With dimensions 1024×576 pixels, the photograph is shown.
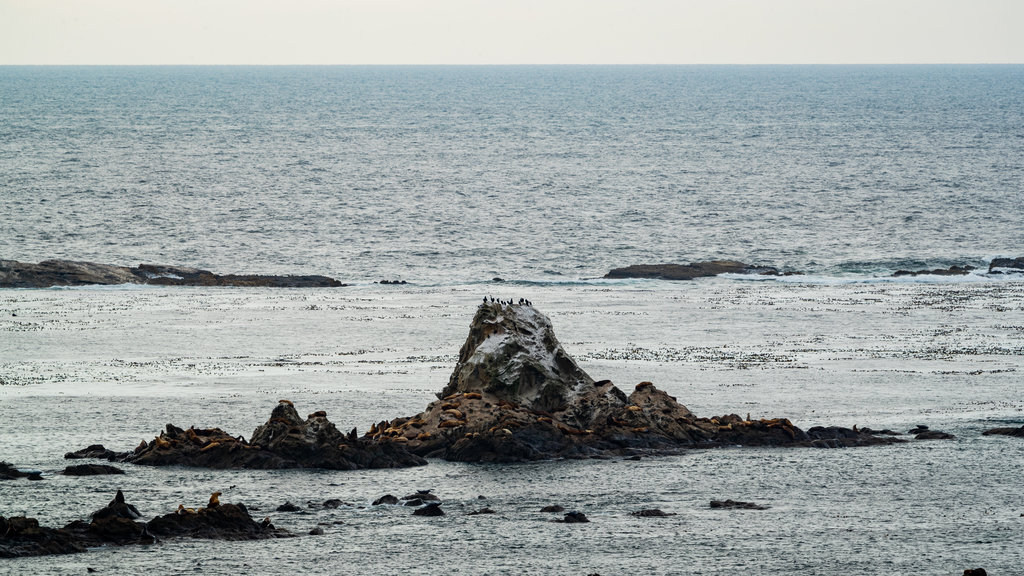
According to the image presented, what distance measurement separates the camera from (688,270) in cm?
6656

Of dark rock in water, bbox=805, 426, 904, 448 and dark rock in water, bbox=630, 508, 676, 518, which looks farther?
dark rock in water, bbox=805, 426, 904, 448

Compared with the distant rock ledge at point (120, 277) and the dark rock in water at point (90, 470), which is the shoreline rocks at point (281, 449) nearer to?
the dark rock in water at point (90, 470)

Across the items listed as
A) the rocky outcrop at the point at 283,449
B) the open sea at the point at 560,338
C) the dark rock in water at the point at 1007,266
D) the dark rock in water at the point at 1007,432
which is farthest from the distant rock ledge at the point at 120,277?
the dark rock in water at the point at 1007,432

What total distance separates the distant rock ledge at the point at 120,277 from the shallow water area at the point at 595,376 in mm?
2187

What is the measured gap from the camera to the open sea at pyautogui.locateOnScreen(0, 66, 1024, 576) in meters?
21.9

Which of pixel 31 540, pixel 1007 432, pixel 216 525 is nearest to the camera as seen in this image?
pixel 31 540

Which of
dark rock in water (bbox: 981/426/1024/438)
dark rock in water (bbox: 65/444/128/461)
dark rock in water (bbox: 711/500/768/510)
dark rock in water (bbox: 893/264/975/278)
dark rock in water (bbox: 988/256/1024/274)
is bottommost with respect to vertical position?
dark rock in water (bbox: 65/444/128/461)

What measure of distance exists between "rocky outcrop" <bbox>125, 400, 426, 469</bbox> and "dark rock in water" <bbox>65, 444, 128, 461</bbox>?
341mm

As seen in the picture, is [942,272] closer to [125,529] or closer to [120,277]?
[120,277]

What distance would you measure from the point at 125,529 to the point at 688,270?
48.7 meters

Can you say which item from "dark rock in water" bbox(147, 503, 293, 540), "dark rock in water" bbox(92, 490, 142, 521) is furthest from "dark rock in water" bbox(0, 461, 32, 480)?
"dark rock in water" bbox(147, 503, 293, 540)

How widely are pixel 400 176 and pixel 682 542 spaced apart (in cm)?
10421

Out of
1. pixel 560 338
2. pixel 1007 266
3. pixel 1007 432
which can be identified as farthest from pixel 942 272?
pixel 1007 432

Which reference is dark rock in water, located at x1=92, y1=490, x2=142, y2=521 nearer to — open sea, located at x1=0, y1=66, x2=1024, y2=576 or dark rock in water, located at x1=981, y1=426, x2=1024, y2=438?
open sea, located at x1=0, y1=66, x2=1024, y2=576
